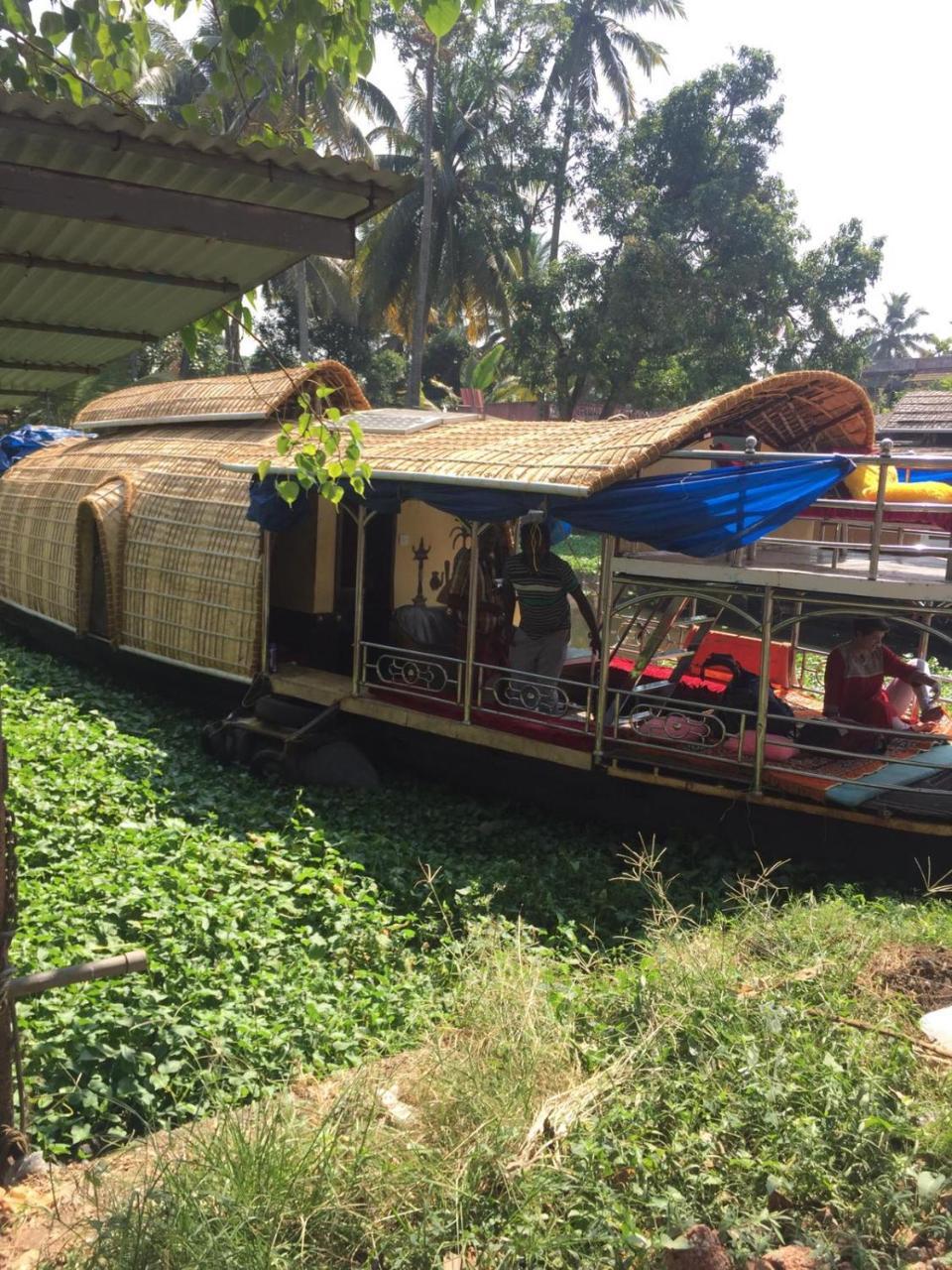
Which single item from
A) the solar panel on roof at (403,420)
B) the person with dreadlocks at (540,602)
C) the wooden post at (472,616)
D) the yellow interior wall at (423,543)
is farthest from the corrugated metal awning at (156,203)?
the yellow interior wall at (423,543)

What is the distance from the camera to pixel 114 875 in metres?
5.98

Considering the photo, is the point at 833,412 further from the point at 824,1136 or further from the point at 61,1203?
the point at 61,1203

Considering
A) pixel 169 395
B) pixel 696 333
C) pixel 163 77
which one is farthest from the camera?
pixel 163 77

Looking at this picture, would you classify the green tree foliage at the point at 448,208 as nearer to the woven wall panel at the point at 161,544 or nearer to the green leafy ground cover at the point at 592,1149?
A: the woven wall panel at the point at 161,544

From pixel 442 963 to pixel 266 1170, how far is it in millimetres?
2161

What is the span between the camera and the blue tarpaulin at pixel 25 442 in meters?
16.3

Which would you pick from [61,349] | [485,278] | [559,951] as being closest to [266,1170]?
[559,951]

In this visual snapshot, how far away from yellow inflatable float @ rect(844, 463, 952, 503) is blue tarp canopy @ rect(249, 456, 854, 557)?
153cm

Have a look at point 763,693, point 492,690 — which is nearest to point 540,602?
point 492,690

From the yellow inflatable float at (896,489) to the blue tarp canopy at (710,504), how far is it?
153 centimetres

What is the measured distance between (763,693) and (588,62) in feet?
78.7

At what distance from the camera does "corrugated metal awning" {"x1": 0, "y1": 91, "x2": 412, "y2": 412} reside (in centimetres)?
306

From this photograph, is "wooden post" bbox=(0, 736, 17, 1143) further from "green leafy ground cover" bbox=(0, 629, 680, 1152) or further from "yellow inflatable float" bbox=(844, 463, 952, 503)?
"yellow inflatable float" bbox=(844, 463, 952, 503)

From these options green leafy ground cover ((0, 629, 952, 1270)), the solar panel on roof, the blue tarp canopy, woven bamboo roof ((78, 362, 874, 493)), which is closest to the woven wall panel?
woven bamboo roof ((78, 362, 874, 493))
